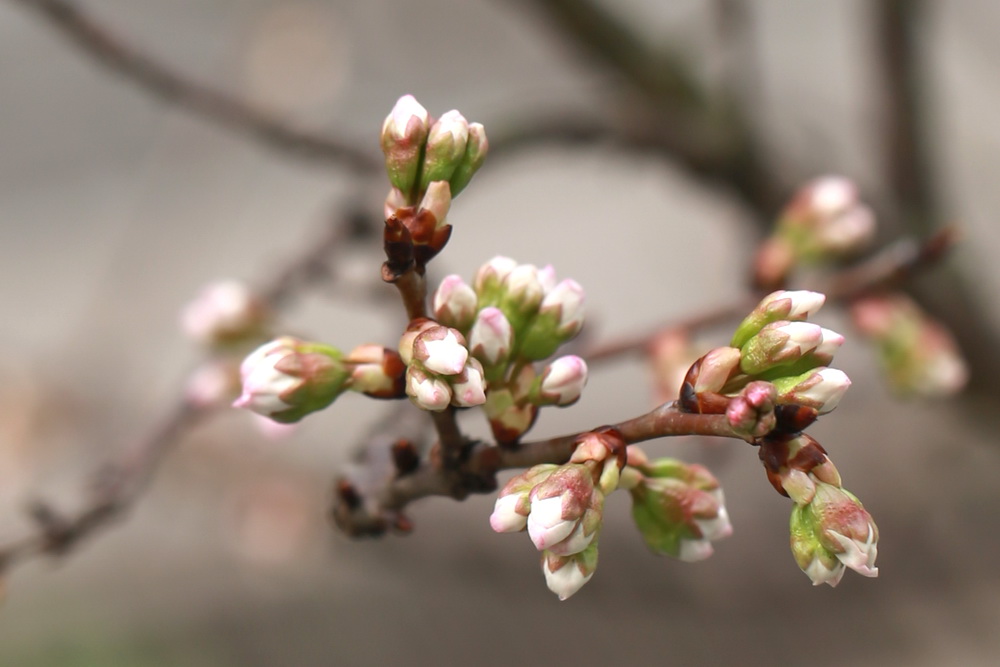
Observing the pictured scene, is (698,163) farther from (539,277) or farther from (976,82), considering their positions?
(976,82)

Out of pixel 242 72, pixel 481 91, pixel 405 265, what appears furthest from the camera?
pixel 481 91

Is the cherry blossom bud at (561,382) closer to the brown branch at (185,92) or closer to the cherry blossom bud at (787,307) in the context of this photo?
the cherry blossom bud at (787,307)

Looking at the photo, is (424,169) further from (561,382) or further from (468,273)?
(468,273)

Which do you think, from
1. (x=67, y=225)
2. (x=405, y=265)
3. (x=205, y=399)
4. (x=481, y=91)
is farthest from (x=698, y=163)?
(x=67, y=225)

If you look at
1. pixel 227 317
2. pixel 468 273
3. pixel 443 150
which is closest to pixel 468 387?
pixel 443 150

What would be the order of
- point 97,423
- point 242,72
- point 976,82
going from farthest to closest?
1. point 976,82
2. point 242,72
3. point 97,423

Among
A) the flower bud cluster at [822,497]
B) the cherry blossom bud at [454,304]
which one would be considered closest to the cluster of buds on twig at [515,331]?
the cherry blossom bud at [454,304]

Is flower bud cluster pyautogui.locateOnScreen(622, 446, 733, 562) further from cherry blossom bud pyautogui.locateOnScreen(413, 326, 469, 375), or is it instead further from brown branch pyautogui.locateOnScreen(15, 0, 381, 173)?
brown branch pyautogui.locateOnScreen(15, 0, 381, 173)
